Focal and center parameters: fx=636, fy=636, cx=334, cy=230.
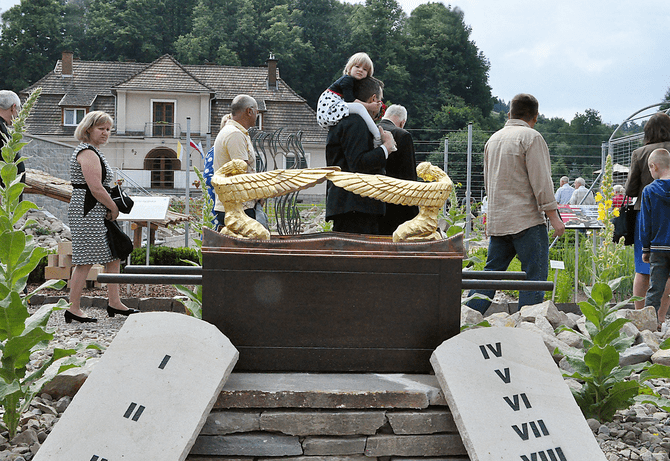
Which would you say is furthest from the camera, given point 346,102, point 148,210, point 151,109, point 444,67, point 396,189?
point 444,67

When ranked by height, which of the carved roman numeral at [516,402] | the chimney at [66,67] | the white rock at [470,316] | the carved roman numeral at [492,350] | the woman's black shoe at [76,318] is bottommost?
the woman's black shoe at [76,318]

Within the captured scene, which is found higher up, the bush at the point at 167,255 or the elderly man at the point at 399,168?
the elderly man at the point at 399,168

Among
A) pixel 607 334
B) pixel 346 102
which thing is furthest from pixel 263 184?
pixel 607 334

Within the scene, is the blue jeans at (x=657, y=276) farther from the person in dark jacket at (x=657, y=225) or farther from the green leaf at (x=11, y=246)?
the green leaf at (x=11, y=246)

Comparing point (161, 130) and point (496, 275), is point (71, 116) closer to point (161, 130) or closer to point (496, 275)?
point (161, 130)

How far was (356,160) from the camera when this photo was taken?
3738 mm

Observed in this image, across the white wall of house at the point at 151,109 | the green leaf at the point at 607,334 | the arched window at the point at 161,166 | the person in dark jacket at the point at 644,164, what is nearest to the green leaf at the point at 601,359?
the green leaf at the point at 607,334

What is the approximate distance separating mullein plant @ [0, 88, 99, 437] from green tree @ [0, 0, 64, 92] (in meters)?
60.8

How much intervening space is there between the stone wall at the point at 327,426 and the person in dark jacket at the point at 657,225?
3797 millimetres

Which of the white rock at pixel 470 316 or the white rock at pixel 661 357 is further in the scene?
the white rock at pixel 470 316

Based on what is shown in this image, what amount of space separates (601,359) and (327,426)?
54.4 inches

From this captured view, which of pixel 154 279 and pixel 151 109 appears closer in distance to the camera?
pixel 154 279

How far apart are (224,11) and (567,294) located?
6817 cm

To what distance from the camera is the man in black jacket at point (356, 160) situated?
359 cm
